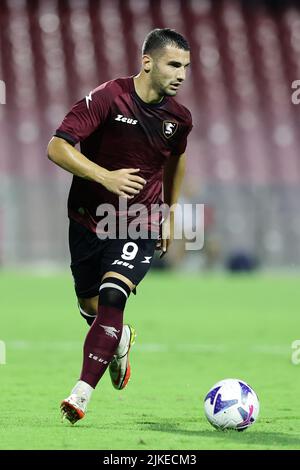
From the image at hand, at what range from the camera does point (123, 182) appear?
5.13 metres

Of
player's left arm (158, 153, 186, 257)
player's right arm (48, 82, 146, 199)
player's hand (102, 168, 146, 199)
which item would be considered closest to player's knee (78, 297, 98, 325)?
player's left arm (158, 153, 186, 257)

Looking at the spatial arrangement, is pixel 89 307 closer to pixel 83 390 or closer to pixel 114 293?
pixel 114 293

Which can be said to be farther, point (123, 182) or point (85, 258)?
point (85, 258)

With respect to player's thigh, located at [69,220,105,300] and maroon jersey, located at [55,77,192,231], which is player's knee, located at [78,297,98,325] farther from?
maroon jersey, located at [55,77,192,231]

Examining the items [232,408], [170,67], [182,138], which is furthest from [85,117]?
[232,408]

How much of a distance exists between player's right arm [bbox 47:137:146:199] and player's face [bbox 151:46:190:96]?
1.79ft

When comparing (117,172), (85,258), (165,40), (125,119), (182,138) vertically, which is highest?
(165,40)

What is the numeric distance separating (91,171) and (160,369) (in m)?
2.98

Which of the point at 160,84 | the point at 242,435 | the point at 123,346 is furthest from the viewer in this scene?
the point at 123,346

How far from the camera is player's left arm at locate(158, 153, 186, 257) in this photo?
5980 millimetres

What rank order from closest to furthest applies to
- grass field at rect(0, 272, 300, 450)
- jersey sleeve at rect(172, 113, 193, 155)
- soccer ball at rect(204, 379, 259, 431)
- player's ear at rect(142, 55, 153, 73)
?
grass field at rect(0, 272, 300, 450), soccer ball at rect(204, 379, 259, 431), player's ear at rect(142, 55, 153, 73), jersey sleeve at rect(172, 113, 193, 155)

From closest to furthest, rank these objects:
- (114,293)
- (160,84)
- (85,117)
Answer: (114,293) < (85,117) < (160,84)
